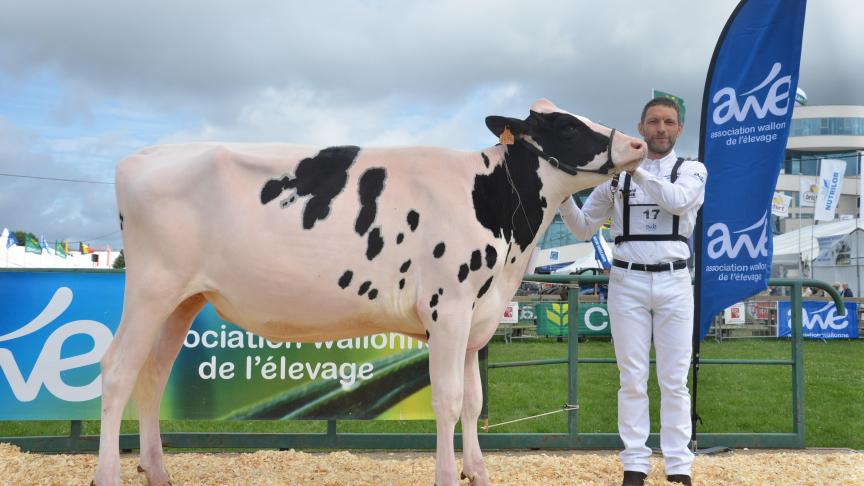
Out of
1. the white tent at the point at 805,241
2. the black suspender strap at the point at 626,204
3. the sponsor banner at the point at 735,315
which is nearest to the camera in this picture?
the black suspender strap at the point at 626,204

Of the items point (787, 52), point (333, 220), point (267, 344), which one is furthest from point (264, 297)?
point (787, 52)

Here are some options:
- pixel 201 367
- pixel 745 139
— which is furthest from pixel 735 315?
→ pixel 201 367

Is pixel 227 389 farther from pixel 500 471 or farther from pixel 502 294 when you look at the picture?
pixel 502 294

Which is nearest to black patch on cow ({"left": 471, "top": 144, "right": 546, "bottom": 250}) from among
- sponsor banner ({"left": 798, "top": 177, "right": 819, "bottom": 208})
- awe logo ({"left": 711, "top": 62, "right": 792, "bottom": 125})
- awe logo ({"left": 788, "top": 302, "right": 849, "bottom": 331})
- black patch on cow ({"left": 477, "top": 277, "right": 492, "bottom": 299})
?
black patch on cow ({"left": 477, "top": 277, "right": 492, "bottom": 299})

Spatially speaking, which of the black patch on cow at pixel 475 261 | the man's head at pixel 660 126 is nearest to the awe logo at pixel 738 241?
the man's head at pixel 660 126

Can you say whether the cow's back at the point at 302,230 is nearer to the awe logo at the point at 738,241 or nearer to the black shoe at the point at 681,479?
the black shoe at the point at 681,479

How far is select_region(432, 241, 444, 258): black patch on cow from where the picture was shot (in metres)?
4.05

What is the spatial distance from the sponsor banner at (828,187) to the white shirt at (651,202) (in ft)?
93.9

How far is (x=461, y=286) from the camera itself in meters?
4.03

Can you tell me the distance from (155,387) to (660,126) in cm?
350

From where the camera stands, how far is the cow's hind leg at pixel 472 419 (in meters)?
4.44

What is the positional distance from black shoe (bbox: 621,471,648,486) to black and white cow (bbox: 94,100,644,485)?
4.44 ft

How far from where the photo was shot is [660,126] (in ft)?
16.1

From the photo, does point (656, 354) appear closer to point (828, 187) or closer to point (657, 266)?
point (657, 266)
